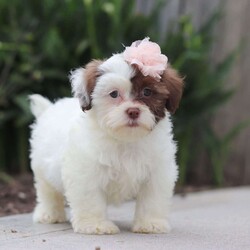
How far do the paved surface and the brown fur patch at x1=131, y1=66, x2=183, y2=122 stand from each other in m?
0.89

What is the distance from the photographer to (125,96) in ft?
16.4

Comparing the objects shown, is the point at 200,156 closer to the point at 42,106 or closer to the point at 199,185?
the point at 199,185

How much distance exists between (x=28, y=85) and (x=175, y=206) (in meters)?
2.68

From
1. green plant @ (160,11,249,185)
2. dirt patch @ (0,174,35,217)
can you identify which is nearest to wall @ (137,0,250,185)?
green plant @ (160,11,249,185)

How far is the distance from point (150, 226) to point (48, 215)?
1090 mm

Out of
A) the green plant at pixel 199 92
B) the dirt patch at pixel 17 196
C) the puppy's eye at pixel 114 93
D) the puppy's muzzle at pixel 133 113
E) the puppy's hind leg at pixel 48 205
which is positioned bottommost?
the puppy's hind leg at pixel 48 205

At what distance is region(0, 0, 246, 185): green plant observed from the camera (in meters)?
8.79

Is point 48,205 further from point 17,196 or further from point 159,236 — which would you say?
point 17,196

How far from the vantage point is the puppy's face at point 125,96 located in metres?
4.95

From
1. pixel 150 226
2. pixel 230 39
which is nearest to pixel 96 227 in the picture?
pixel 150 226

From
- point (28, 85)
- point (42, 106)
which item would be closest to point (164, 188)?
point (42, 106)

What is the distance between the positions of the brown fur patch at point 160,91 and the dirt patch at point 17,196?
2.21m

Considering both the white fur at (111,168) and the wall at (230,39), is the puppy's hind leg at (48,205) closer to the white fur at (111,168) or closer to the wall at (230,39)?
the white fur at (111,168)

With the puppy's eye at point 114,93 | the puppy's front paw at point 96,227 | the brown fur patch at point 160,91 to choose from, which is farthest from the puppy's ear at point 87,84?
the puppy's front paw at point 96,227
